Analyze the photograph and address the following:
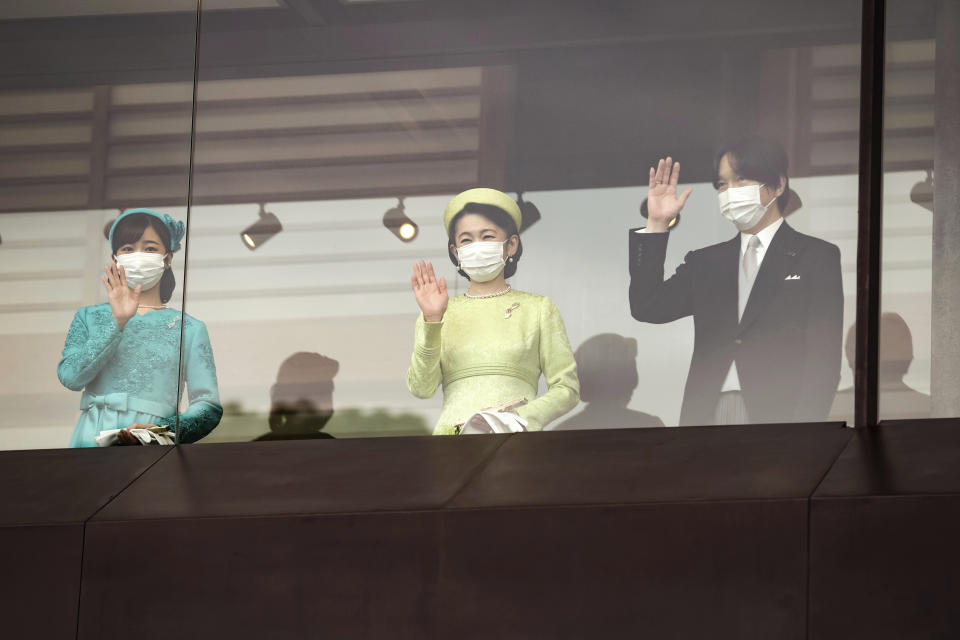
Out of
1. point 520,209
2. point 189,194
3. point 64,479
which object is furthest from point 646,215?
point 64,479

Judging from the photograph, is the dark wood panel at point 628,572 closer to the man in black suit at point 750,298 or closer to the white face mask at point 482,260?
the man in black suit at point 750,298

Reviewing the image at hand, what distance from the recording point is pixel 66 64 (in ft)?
15.8

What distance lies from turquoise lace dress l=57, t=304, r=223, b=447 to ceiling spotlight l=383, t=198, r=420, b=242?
72cm

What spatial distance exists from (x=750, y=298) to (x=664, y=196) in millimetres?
417

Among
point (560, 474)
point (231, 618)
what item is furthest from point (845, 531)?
point (231, 618)

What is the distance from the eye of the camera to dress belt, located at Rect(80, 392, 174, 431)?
177 inches

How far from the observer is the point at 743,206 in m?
4.17

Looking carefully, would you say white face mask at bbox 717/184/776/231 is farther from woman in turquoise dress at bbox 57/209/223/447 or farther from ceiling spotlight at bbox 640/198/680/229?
woman in turquoise dress at bbox 57/209/223/447

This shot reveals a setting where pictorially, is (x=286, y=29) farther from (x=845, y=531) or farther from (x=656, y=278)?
(x=845, y=531)

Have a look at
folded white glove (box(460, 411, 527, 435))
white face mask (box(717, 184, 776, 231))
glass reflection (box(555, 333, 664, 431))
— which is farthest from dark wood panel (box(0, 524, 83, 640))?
white face mask (box(717, 184, 776, 231))

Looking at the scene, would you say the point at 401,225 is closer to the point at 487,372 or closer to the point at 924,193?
the point at 487,372

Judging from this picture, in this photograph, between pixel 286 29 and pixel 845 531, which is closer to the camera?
pixel 845 531

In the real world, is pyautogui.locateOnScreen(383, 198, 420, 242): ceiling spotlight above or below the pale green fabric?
above

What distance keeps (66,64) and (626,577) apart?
2783 mm
